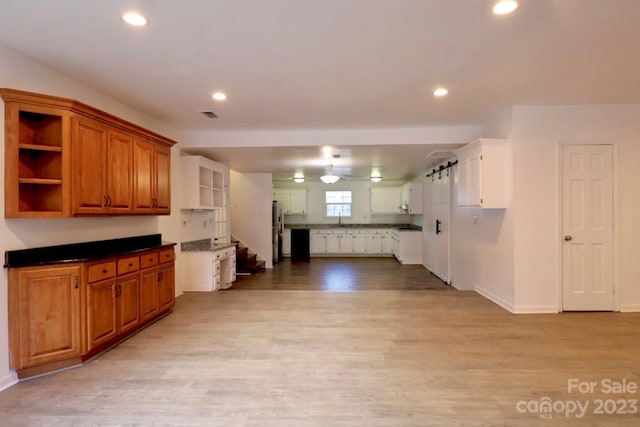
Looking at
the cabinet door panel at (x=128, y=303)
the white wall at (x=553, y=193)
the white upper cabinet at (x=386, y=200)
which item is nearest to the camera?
the cabinet door panel at (x=128, y=303)

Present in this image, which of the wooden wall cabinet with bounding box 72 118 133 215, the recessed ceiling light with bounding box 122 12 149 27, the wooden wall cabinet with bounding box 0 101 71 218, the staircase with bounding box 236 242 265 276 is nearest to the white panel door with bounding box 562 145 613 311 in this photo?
the recessed ceiling light with bounding box 122 12 149 27

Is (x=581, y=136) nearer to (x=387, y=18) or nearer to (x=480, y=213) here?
(x=480, y=213)

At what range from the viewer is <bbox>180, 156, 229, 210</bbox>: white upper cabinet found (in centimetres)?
538

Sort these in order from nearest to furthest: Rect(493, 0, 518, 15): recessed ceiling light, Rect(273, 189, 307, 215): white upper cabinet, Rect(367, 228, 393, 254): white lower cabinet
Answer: Rect(493, 0, 518, 15): recessed ceiling light
Rect(367, 228, 393, 254): white lower cabinet
Rect(273, 189, 307, 215): white upper cabinet

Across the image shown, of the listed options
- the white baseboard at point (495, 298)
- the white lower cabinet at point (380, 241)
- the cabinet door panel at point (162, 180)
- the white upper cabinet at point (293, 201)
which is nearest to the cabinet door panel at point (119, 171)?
the cabinet door panel at point (162, 180)

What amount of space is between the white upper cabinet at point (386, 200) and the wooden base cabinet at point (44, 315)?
9.05 metres

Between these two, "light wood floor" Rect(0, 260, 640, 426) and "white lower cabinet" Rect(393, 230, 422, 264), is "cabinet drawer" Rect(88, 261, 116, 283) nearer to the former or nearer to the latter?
"light wood floor" Rect(0, 260, 640, 426)

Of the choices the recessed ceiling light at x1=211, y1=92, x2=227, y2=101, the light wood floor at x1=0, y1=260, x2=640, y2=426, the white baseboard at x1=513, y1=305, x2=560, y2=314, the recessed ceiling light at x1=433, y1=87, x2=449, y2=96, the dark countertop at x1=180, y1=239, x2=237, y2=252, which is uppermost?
the recessed ceiling light at x1=211, y1=92, x2=227, y2=101

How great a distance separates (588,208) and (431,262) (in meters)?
4.05

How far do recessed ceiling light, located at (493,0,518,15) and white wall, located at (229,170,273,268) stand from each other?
678cm

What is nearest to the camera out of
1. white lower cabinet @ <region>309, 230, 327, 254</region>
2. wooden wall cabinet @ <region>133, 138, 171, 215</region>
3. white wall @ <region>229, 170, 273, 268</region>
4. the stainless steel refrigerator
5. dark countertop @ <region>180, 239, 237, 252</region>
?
wooden wall cabinet @ <region>133, 138, 171, 215</region>

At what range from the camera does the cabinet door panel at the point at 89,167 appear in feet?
9.18

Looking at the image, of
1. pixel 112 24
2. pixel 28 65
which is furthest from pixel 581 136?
pixel 28 65

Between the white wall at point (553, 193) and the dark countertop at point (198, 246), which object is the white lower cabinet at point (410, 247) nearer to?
the white wall at point (553, 193)
